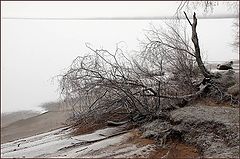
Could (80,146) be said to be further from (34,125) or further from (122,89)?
(34,125)

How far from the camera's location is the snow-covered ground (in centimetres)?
800

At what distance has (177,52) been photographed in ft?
38.6

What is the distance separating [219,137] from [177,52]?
4.55 metres

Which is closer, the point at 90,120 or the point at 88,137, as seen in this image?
the point at 88,137

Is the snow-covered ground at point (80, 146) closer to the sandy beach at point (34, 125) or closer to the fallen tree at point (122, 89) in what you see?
the fallen tree at point (122, 89)

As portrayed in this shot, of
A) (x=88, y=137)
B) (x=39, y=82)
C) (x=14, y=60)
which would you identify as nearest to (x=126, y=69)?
(x=88, y=137)

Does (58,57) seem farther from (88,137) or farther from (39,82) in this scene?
(88,137)

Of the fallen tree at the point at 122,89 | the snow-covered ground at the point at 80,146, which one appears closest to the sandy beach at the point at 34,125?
the snow-covered ground at the point at 80,146

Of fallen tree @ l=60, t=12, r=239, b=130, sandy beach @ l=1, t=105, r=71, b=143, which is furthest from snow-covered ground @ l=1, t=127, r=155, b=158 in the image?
sandy beach @ l=1, t=105, r=71, b=143

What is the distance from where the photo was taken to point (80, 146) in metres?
8.73

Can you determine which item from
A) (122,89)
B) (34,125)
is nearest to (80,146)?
(122,89)

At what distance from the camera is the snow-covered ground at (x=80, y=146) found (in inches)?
315

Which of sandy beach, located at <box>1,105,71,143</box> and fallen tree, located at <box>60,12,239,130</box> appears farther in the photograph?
sandy beach, located at <box>1,105,71,143</box>

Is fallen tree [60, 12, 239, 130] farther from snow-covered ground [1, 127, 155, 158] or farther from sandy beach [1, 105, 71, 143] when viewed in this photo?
sandy beach [1, 105, 71, 143]
